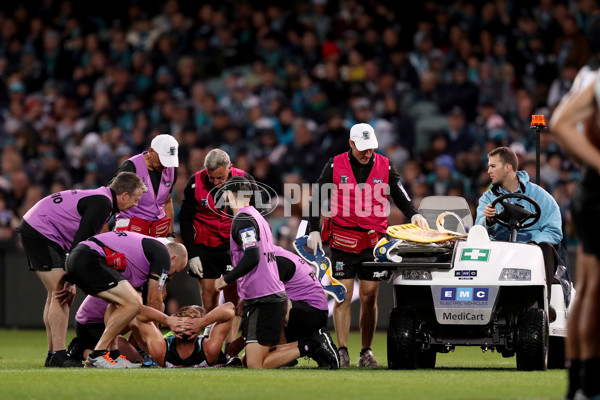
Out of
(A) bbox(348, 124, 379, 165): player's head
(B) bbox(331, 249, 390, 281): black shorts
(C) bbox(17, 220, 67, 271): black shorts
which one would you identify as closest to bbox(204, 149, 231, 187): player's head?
(A) bbox(348, 124, 379, 165): player's head

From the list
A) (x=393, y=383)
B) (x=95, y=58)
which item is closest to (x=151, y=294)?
(x=393, y=383)

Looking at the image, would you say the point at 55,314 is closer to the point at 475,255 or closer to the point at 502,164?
the point at 475,255

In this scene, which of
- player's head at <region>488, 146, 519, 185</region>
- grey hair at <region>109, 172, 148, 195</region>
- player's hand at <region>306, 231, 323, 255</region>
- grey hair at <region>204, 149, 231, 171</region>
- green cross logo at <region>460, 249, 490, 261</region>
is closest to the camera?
green cross logo at <region>460, 249, 490, 261</region>

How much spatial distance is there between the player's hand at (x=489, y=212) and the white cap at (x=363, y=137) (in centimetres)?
145

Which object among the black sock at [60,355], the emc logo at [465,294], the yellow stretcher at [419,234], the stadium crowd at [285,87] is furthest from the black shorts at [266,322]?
the stadium crowd at [285,87]

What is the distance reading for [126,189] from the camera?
33.5 ft

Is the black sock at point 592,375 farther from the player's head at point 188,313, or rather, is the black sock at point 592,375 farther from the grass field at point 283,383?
the player's head at point 188,313

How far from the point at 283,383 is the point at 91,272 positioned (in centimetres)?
248

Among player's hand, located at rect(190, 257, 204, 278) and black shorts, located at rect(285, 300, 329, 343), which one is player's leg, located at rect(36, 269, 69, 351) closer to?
player's hand, located at rect(190, 257, 204, 278)

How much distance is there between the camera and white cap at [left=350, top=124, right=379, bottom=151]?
10.7 m

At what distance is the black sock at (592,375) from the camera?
5852 mm

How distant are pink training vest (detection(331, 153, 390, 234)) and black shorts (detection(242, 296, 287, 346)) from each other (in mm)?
1569

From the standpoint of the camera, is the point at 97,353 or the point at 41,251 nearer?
the point at 97,353

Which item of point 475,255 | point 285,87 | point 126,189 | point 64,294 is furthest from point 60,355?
point 285,87
